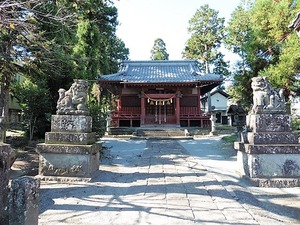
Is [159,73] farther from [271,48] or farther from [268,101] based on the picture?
[268,101]

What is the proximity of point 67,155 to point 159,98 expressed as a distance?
53.4ft

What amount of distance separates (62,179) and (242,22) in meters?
21.7

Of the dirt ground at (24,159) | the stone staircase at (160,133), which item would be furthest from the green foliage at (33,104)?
the stone staircase at (160,133)

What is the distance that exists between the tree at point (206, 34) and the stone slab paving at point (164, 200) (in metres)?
29.2

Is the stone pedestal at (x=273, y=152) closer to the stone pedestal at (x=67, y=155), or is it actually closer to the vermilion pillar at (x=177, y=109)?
the stone pedestal at (x=67, y=155)

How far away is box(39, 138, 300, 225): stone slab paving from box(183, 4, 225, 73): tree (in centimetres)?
2915

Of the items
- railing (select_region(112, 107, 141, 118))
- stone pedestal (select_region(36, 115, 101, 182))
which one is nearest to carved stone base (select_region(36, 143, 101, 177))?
stone pedestal (select_region(36, 115, 101, 182))

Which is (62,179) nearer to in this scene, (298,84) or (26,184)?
(26,184)

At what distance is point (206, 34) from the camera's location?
3400 centimetres

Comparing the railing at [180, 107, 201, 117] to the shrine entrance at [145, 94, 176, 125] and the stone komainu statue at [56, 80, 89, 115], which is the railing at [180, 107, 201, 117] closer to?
the shrine entrance at [145, 94, 176, 125]

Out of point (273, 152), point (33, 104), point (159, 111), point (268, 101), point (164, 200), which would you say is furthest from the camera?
point (159, 111)

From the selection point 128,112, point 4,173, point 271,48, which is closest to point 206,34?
point 128,112

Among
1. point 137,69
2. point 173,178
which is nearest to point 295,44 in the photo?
point 173,178

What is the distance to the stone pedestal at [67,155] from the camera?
603 cm
